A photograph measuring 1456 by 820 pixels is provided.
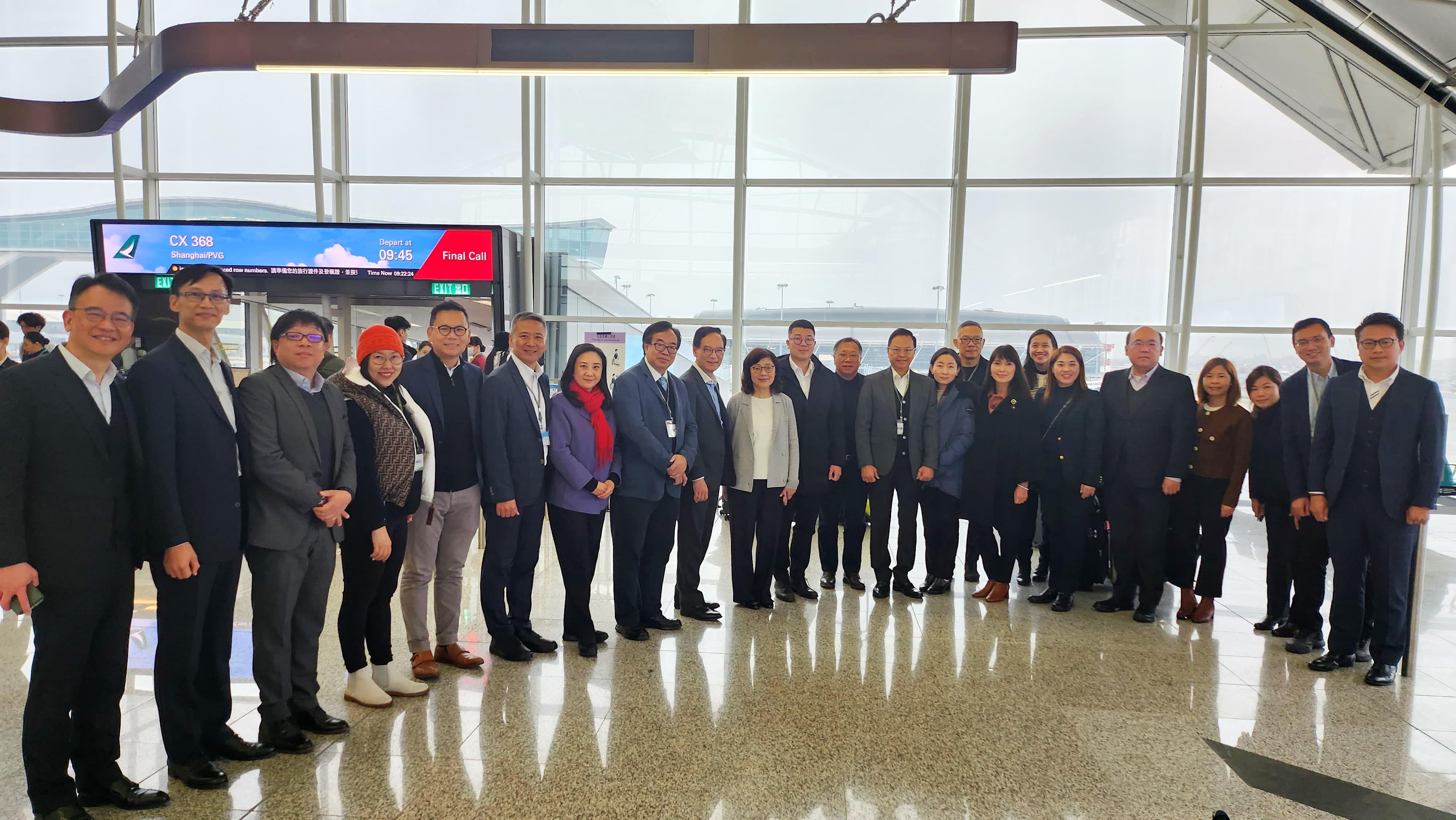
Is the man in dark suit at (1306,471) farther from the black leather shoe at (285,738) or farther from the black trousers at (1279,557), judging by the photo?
the black leather shoe at (285,738)

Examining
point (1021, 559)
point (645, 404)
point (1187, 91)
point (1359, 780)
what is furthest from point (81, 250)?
point (1187, 91)

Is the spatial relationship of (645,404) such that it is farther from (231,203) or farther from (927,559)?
(231,203)

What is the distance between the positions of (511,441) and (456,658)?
99cm

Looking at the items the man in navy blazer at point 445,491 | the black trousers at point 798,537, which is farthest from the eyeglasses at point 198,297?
the black trousers at point 798,537

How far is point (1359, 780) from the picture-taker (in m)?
2.54

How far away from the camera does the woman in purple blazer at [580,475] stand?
3473mm

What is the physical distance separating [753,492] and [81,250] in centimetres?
866

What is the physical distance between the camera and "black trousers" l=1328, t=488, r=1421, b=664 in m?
3.45

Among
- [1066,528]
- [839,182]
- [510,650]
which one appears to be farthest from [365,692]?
[839,182]

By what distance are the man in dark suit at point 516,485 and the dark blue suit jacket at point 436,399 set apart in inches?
1.4

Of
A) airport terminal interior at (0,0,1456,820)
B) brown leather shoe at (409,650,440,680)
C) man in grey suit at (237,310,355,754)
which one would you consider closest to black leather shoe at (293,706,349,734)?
man in grey suit at (237,310,355,754)

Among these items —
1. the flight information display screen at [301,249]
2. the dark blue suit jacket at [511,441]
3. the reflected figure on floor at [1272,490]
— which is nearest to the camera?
the dark blue suit jacket at [511,441]

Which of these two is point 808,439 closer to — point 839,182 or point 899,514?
point 899,514

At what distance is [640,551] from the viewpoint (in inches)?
149
